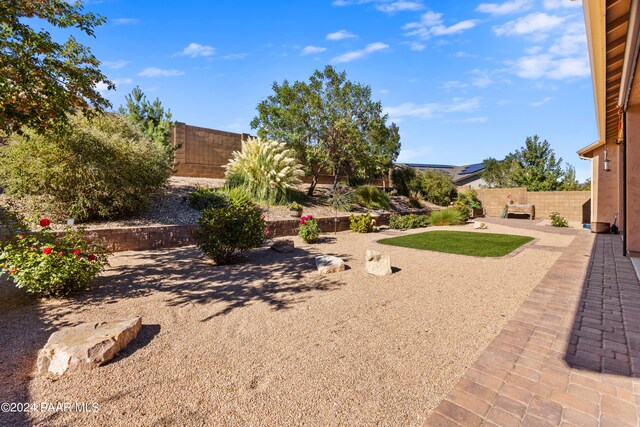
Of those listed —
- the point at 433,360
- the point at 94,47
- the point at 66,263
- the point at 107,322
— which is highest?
the point at 94,47

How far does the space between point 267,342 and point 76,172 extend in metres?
7.04

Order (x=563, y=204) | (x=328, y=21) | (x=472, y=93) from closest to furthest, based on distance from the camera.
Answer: (x=328, y=21)
(x=472, y=93)
(x=563, y=204)

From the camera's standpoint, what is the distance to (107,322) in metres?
2.81

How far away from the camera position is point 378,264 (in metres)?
5.27

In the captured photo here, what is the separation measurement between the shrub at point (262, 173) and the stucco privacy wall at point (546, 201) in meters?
15.5

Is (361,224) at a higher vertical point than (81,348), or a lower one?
higher

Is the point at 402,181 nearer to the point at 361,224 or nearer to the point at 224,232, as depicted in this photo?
the point at 361,224

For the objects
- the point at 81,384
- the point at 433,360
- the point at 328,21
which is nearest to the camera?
the point at 81,384

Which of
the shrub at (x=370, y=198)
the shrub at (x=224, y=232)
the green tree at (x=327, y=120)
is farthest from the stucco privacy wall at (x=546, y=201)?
the shrub at (x=224, y=232)

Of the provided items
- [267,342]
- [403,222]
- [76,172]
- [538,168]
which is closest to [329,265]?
[267,342]

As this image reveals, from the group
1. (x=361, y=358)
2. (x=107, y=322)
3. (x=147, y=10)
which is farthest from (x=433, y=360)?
(x=147, y=10)

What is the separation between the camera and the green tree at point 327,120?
12555mm

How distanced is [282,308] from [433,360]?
1.86m

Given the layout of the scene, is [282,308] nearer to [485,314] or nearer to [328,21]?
[485,314]
